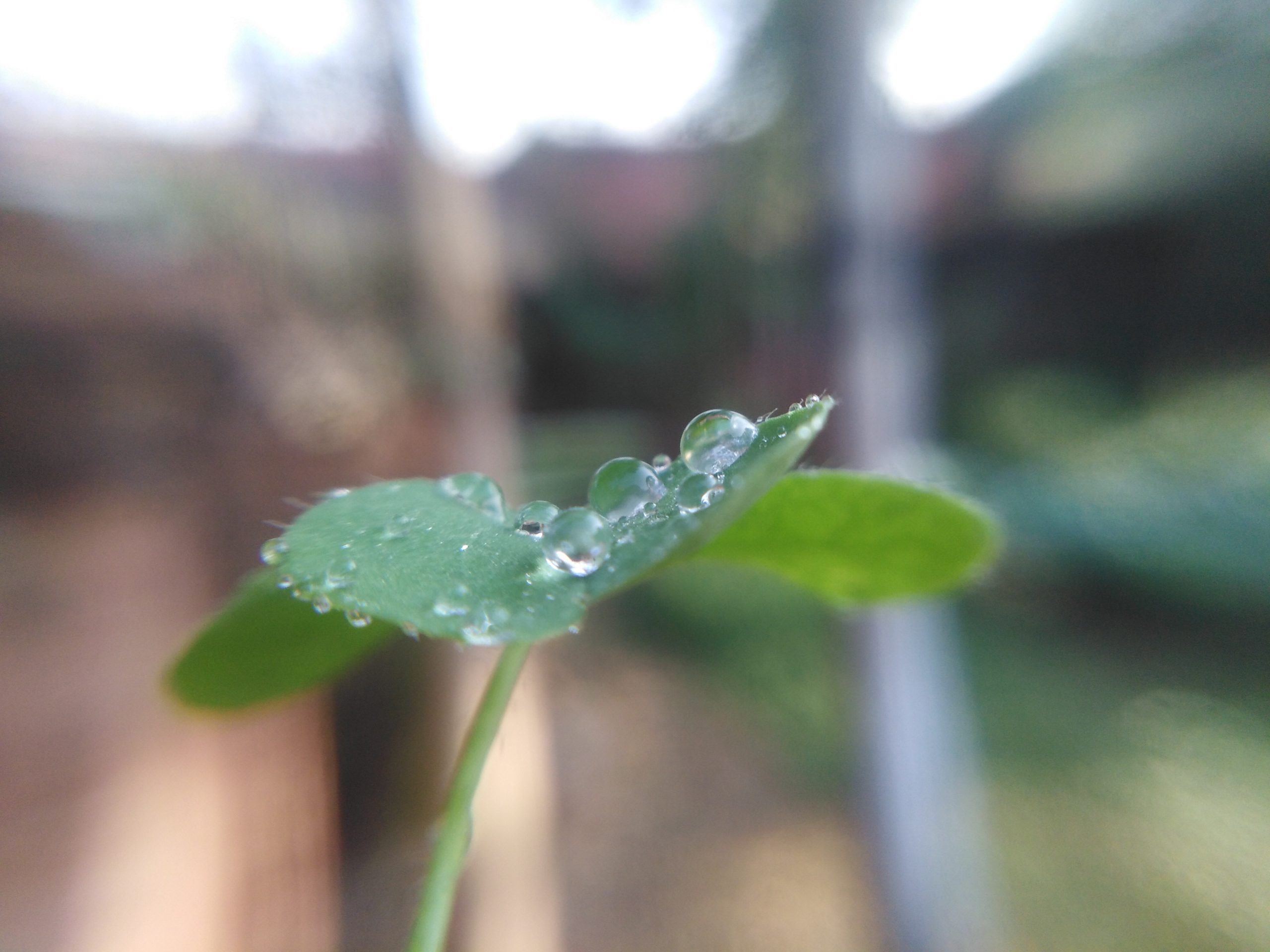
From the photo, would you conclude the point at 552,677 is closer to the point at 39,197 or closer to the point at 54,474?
the point at 54,474

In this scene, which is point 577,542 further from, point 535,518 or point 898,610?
point 898,610

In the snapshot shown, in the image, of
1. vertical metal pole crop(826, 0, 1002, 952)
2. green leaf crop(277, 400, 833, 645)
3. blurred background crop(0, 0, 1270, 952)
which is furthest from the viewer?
vertical metal pole crop(826, 0, 1002, 952)

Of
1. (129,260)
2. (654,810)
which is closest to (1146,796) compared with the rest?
(654,810)

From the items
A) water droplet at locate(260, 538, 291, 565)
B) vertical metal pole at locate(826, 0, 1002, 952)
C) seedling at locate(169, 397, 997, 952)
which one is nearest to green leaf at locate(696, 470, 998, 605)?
seedling at locate(169, 397, 997, 952)

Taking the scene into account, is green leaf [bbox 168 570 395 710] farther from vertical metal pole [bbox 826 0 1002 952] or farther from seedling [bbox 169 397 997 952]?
vertical metal pole [bbox 826 0 1002 952]

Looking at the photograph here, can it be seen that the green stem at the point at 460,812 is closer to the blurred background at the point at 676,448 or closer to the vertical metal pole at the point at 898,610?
the blurred background at the point at 676,448

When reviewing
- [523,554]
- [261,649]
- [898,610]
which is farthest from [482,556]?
[898,610]
